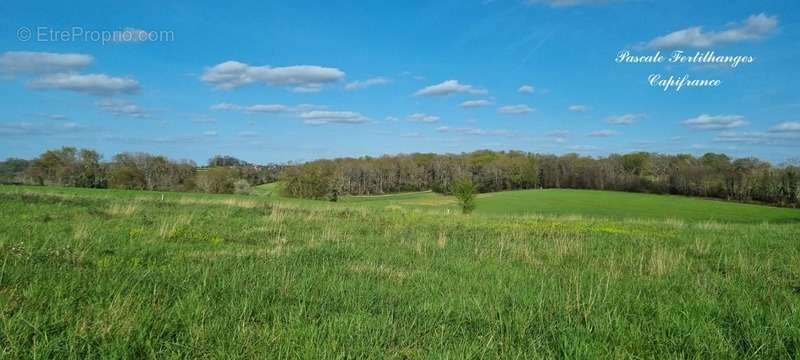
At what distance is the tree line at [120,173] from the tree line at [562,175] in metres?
15.4

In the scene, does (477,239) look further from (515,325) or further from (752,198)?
(752,198)

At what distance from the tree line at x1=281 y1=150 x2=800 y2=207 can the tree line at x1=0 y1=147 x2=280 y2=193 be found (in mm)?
15368

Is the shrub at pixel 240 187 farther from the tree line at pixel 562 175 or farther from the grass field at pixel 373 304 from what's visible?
the grass field at pixel 373 304

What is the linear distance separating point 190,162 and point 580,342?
113 meters

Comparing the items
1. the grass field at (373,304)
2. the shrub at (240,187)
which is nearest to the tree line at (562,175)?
the shrub at (240,187)

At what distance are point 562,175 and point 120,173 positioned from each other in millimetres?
100901

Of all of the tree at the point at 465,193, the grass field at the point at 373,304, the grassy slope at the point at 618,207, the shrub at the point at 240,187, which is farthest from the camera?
the shrub at the point at 240,187

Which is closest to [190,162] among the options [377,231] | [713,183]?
[377,231]

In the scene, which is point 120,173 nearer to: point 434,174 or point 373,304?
point 434,174

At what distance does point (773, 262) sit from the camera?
8477 millimetres

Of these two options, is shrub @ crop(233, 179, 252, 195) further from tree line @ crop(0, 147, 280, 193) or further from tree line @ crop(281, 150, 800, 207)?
tree line @ crop(281, 150, 800, 207)

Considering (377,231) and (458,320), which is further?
(377,231)

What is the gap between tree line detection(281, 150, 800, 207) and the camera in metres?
75.6

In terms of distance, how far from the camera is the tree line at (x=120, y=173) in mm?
82250
